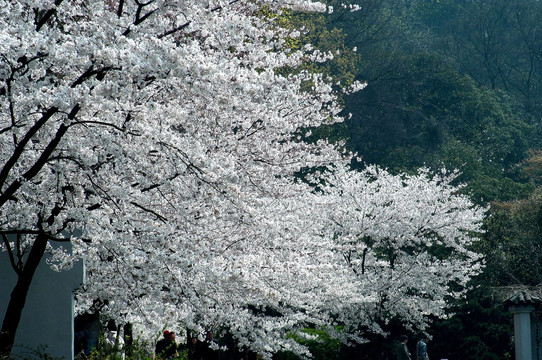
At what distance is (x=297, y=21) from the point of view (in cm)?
3088

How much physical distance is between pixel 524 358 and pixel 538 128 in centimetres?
2993

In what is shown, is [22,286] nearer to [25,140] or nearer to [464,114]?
[25,140]

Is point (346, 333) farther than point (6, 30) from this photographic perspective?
Yes

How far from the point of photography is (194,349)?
14180mm

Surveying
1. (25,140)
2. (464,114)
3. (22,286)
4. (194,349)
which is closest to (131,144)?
(25,140)

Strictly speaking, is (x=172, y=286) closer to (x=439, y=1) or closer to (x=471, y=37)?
(x=471, y=37)

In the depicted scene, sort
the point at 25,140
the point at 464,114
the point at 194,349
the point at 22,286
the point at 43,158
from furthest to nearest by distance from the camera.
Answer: the point at 464,114 → the point at 194,349 → the point at 22,286 → the point at 43,158 → the point at 25,140

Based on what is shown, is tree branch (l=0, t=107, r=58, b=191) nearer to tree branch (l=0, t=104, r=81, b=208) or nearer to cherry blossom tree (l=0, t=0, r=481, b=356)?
cherry blossom tree (l=0, t=0, r=481, b=356)

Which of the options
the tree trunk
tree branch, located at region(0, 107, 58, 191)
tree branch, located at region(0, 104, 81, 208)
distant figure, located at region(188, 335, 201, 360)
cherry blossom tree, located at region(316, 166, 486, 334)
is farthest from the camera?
cherry blossom tree, located at region(316, 166, 486, 334)

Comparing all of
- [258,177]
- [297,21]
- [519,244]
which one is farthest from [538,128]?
[258,177]

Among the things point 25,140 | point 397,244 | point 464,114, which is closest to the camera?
point 25,140

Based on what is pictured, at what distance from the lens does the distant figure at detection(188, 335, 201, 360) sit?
43.5ft

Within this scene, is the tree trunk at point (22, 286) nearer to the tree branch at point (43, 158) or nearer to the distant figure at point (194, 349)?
the tree branch at point (43, 158)

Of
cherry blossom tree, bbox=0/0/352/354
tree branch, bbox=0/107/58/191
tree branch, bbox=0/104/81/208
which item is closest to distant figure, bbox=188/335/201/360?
cherry blossom tree, bbox=0/0/352/354
